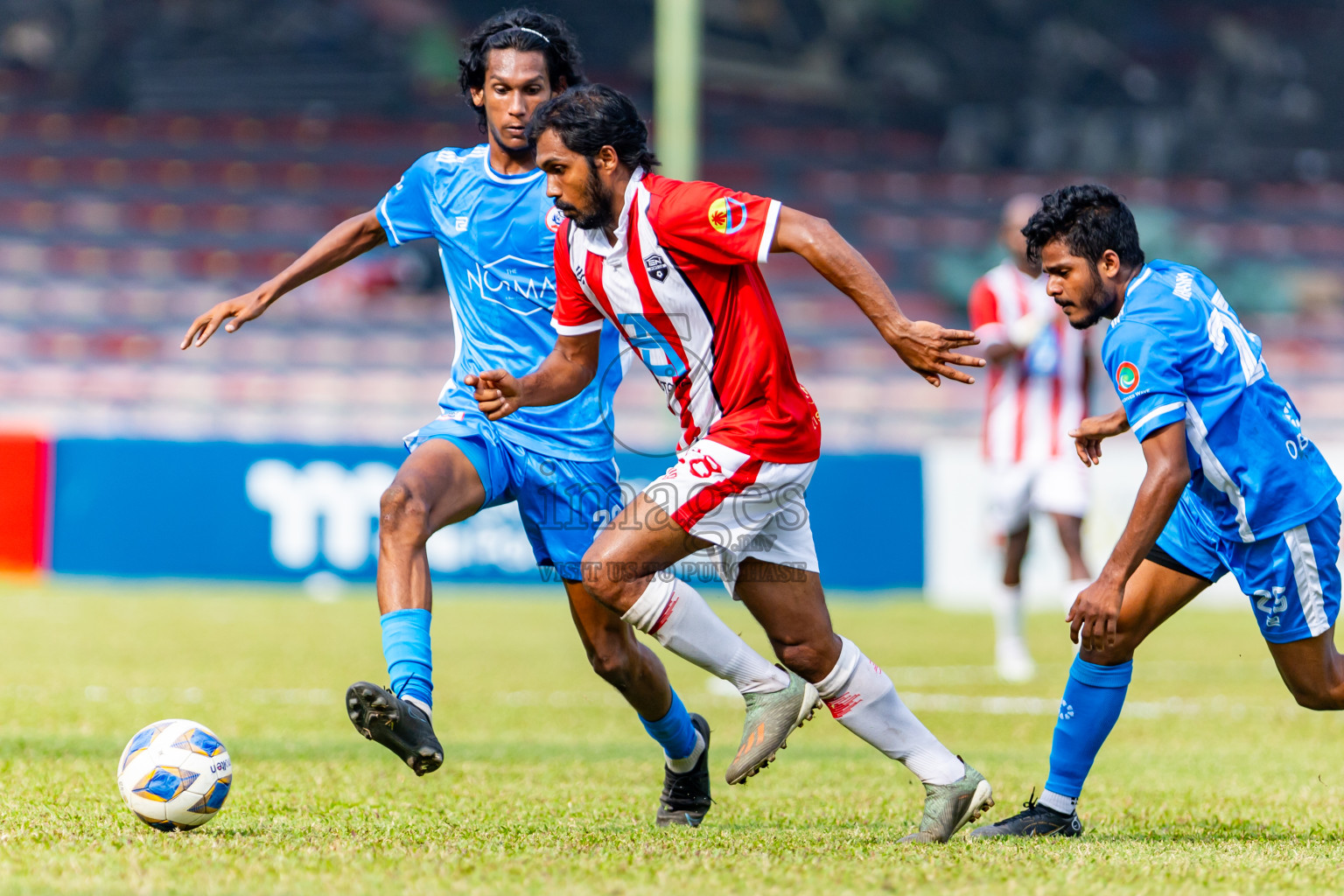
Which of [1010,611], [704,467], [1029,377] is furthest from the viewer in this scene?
[1029,377]

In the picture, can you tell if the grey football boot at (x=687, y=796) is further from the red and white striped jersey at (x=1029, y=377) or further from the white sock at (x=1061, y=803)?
the red and white striped jersey at (x=1029, y=377)

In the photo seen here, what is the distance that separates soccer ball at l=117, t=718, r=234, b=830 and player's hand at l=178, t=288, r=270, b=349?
1325mm

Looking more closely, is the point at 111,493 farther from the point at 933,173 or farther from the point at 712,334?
the point at 933,173

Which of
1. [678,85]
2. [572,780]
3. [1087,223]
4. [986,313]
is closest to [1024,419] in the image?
[986,313]

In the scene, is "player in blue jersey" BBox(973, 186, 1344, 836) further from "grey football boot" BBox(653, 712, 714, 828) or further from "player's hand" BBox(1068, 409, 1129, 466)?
"grey football boot" BBox(653, 712, 714, 828)

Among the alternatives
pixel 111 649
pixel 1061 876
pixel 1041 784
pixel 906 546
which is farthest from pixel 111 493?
pixel 1061 876

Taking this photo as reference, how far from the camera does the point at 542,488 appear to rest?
4883 millimetres

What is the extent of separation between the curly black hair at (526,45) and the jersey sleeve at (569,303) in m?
0.88

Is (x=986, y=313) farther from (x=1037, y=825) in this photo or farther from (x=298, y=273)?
(x=298, y=273)

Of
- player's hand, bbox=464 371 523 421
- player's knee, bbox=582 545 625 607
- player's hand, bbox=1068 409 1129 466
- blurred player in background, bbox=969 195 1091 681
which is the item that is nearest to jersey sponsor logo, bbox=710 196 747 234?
player's hand, bbox=464 371 523 421

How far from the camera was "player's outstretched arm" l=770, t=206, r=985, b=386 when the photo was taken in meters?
3.76

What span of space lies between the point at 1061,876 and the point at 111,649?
7.41 m

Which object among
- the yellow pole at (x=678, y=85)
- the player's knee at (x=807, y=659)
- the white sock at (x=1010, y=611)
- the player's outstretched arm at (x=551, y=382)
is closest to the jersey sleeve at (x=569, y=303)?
the player's outstretched arm at (x=551, y=382)

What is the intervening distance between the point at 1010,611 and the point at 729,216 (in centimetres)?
569
